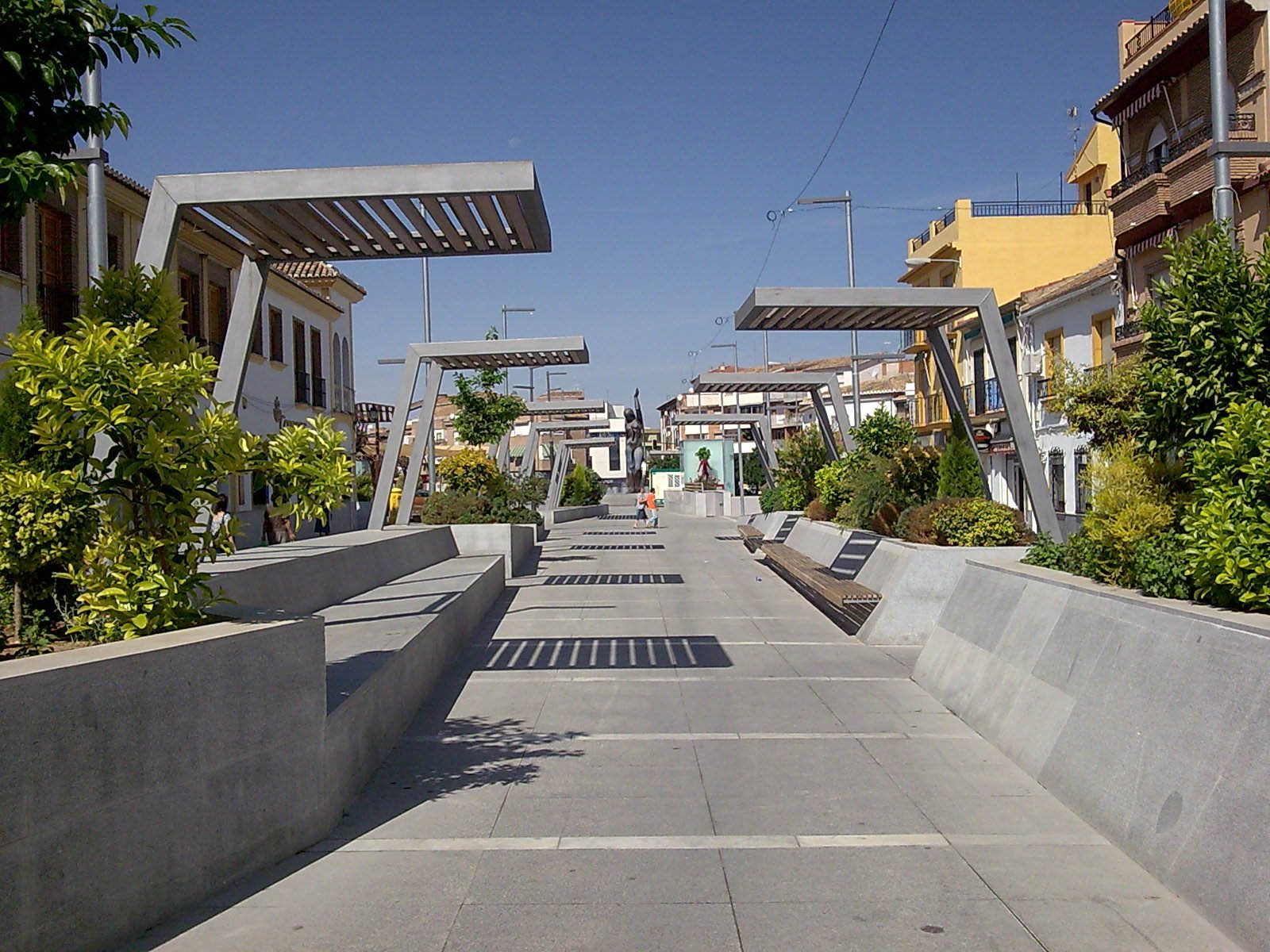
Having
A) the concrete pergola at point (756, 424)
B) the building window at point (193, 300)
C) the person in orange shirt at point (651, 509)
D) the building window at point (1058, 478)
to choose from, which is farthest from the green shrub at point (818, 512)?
the person in orange shirt at point (651, 509)

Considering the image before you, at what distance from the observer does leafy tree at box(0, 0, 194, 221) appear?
4.62 meters

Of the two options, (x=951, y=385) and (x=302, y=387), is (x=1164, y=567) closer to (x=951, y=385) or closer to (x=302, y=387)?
(x=951, y=385)

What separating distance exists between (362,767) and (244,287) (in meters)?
4.57

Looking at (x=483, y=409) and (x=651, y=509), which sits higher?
(x=483, y=409)

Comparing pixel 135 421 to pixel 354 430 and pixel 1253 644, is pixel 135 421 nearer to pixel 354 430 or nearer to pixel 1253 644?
pixel 1253 644

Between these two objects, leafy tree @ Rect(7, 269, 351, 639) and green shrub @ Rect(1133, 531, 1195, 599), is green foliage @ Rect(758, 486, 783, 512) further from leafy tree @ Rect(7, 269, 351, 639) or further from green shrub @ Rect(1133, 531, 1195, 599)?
leafy tree @ Rect(7, 269, 351, 639)

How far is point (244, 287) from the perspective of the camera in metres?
9.91

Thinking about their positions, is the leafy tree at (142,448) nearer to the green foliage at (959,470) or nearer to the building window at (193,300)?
the green foliage at (959,470)

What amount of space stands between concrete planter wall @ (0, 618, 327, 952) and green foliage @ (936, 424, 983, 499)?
554 inches

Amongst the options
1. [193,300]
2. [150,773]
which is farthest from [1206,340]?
[193,300]

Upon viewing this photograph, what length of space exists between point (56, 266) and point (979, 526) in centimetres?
1458

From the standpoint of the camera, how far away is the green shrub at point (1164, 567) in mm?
6742

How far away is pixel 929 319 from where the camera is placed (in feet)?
53.6

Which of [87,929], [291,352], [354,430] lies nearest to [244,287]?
[87,929]
